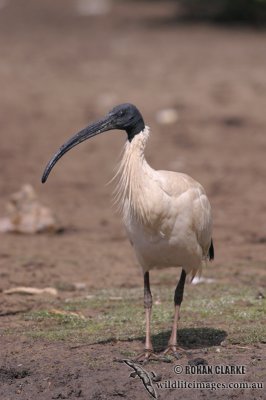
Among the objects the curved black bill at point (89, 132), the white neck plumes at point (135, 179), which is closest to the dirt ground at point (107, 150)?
the white neck plumes at point (135, 179)

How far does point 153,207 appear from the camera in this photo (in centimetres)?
695

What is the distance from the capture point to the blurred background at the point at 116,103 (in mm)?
11406

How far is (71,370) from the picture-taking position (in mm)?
7066

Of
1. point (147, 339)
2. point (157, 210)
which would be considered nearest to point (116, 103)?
point (147, 339)

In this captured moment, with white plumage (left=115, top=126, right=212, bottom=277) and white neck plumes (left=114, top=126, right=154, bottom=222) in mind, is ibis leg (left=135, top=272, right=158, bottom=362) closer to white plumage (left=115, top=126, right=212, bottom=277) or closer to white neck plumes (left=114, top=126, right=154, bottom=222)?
white plumage (left=115, top=126, right=212, bottom=277)

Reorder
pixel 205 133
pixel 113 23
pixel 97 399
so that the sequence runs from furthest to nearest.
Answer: pixel 113 23
pixel 205 133
pixel 97 399

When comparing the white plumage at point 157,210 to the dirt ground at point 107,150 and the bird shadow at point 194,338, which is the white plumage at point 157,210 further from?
the dirt ground at point 107,150

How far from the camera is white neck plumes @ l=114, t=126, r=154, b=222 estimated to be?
6.97 meters

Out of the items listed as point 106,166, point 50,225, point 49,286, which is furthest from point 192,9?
point 49,286

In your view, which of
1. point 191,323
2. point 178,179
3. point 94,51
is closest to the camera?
point 178,179

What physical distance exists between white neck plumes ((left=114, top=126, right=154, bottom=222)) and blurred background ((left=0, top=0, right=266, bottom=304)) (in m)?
2.85

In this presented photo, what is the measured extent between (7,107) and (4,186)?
10.6ft

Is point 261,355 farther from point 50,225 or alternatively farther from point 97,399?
point 50,225

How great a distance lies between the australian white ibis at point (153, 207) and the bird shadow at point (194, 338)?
273 millimetres
